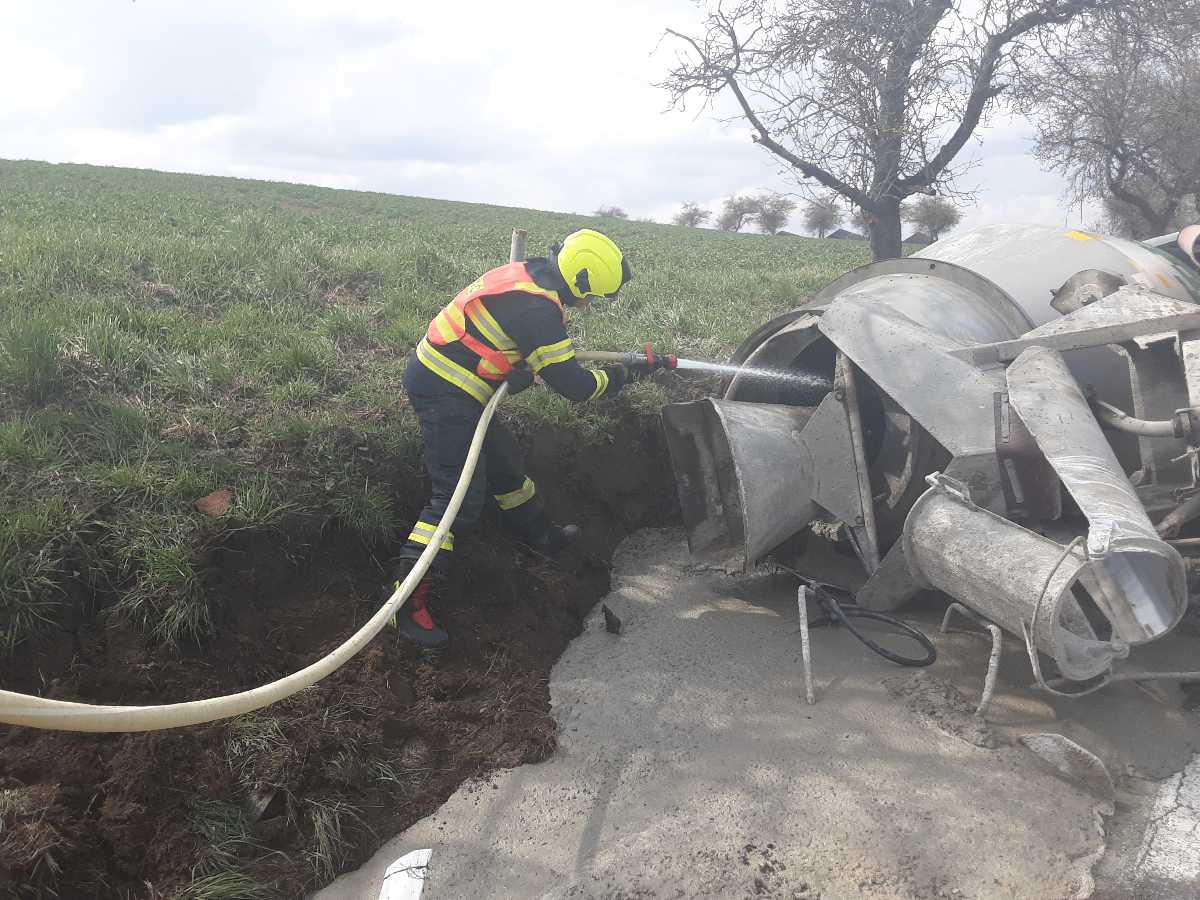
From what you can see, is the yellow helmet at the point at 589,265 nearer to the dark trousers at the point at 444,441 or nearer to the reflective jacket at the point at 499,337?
the reflective jacket at the point at 499,337

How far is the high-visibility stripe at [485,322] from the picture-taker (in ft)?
11.9

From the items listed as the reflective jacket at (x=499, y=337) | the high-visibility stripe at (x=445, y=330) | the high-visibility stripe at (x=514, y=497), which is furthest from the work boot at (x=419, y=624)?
the high-visibility stripe at (x=445, y=330)

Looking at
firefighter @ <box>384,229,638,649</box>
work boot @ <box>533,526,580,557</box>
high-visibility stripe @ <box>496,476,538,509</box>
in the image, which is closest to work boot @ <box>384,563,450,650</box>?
firefighter @ <box>384,229,638,649</box>

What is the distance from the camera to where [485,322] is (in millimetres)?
3621

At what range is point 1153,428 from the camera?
2973mm

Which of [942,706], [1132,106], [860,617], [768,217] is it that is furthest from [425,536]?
[768,217]

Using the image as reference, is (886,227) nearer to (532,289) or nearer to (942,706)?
(532,289)

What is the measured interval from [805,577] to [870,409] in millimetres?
1075

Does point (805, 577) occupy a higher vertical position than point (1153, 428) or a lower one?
lower

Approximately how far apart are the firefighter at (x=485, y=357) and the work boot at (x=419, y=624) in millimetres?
10

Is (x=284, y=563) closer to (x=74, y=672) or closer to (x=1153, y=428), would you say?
(x=74, y=672)

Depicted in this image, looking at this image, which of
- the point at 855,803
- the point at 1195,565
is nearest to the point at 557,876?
the point at 855,803

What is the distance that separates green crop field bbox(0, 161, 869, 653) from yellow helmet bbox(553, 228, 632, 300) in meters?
1.06

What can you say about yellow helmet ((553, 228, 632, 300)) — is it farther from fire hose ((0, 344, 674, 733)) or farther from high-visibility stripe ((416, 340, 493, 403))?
fire hose ((0, 344, 674, 733))
